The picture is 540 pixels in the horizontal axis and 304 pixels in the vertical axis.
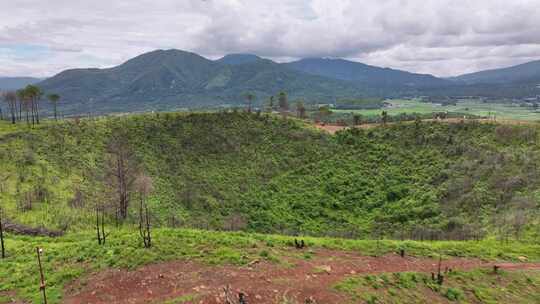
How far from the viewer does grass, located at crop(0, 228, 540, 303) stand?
1421cm

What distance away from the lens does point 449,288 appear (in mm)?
14320

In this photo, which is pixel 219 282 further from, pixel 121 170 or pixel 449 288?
pixel 121 170

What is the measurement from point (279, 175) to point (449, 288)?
1296 inches

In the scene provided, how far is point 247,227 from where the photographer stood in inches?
1326

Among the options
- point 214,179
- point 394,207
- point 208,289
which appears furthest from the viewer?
point 214,179

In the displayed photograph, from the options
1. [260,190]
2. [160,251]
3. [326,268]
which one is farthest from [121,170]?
[326,268]

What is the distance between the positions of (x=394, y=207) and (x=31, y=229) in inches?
1292

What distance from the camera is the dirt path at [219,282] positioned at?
12.0 metres

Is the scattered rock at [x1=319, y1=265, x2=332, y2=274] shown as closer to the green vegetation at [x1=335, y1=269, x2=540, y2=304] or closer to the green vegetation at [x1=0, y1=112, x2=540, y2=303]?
the green vegetation at [x1=335, y1=269, x2=540, y2=304]

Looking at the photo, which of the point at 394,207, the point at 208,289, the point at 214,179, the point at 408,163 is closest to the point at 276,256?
the point at 208,289

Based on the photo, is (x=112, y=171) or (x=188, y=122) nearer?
(x=112, y=171)

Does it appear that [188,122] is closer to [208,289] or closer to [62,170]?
[62,170]

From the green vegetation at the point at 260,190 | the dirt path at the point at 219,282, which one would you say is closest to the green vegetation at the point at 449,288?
the green vegetation at the point at 260,190

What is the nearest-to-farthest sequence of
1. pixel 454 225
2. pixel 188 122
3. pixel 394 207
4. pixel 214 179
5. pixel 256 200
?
pixel 454 225 → pixel 394 207 → pixel 256 200 → pixel 214 179 → pixel 188 122
